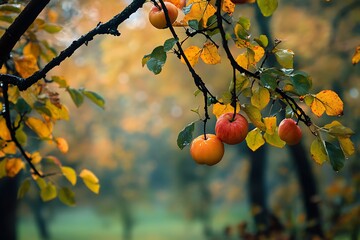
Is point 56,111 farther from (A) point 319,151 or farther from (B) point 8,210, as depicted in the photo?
(B) point 8,210

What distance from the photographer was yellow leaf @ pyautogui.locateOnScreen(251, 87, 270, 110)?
0.99 m

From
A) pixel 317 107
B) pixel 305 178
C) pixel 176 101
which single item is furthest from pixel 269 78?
pixel 176 101

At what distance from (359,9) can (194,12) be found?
432cm

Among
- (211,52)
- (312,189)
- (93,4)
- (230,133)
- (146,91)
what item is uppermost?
(146,91)

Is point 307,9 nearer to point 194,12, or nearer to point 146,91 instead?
point 146,91

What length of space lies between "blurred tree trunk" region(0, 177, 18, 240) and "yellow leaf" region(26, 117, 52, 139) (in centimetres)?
292

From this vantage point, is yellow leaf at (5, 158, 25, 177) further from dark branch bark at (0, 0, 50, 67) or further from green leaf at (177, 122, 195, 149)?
green leaf at (177, 122, 195, 149)

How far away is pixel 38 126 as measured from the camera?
151cm

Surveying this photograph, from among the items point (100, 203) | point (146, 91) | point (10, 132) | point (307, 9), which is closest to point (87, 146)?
point (146, 91)

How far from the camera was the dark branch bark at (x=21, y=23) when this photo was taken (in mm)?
929

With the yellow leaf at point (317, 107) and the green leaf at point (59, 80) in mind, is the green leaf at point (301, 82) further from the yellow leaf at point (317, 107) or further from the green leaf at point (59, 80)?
the green leaf at point (59, 80)

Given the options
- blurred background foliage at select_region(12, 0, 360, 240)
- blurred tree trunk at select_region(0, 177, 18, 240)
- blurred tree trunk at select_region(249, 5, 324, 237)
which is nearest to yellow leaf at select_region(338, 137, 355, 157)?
blurred background foliage at select_region(12, 0, 360, 240)

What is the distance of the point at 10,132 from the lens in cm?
134

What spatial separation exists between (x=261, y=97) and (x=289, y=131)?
12 centimetres
